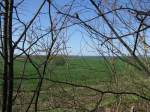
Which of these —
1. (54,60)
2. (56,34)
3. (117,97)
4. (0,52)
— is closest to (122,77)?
(117,97)

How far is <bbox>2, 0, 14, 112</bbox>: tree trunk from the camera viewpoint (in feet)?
7.15

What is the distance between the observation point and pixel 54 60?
3873 mm

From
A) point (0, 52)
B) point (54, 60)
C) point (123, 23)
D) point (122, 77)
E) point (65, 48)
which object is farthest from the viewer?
point (122, 77)

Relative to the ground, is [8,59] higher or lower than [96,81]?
higher

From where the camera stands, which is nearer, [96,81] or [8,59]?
[8,59]

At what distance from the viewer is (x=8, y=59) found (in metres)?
2.21

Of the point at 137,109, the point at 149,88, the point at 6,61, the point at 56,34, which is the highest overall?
the point at 56,34

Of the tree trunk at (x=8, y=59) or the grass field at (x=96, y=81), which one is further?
the grass field at (x=96, y=81)

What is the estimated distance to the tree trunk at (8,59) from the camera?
2.18 metres

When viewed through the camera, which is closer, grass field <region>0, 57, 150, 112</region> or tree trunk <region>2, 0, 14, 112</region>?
tree trunk <region>2, 0, 14, 112</region>

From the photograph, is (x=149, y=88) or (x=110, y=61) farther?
(x=110, y=61)

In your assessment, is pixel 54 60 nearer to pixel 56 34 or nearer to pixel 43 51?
pixel 43 51

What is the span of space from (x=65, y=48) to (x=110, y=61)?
1.76ft

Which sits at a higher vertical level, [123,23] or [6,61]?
[123,23]
